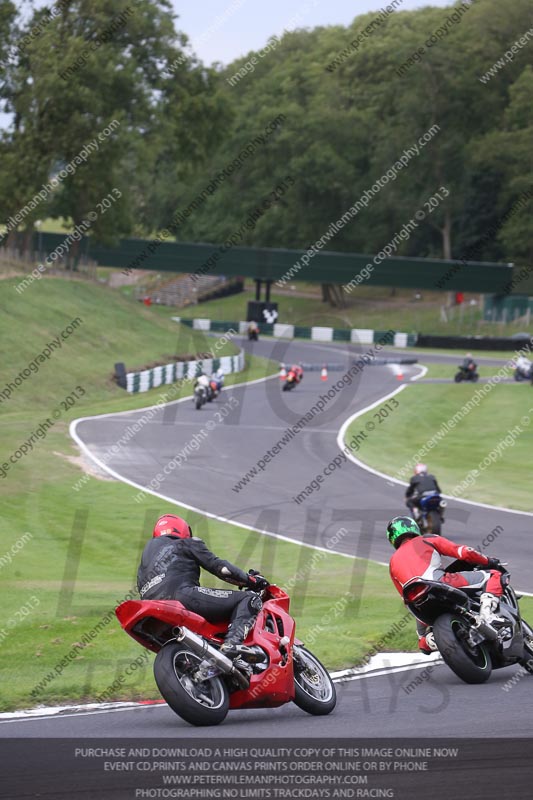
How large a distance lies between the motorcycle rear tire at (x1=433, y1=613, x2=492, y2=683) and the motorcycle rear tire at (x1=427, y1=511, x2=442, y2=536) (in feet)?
Result: 31.4

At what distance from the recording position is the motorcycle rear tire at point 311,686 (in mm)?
7707

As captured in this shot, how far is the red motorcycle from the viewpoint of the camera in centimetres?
716

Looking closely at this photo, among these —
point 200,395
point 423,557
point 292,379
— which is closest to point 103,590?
point 423,557

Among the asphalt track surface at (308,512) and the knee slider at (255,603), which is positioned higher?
the knee slider at (255,603)

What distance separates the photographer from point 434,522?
59.6ft

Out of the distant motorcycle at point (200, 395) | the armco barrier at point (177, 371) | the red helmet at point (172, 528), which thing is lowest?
the armco barrier at point (177, 371)

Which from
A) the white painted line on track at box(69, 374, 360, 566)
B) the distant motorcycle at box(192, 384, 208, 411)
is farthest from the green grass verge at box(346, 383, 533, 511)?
the white painted line on track at box(69, 374, 360, 566)

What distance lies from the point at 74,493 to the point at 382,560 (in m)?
7.73

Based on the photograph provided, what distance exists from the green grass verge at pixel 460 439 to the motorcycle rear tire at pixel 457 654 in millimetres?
13537

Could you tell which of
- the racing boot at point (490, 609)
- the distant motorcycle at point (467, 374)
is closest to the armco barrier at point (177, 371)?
the distant motorcycle at point (467, 374)

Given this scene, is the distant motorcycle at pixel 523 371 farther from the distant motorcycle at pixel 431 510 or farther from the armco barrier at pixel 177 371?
the distant motorcycle at pixel 431 510

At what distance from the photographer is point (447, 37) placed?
3398 inches
